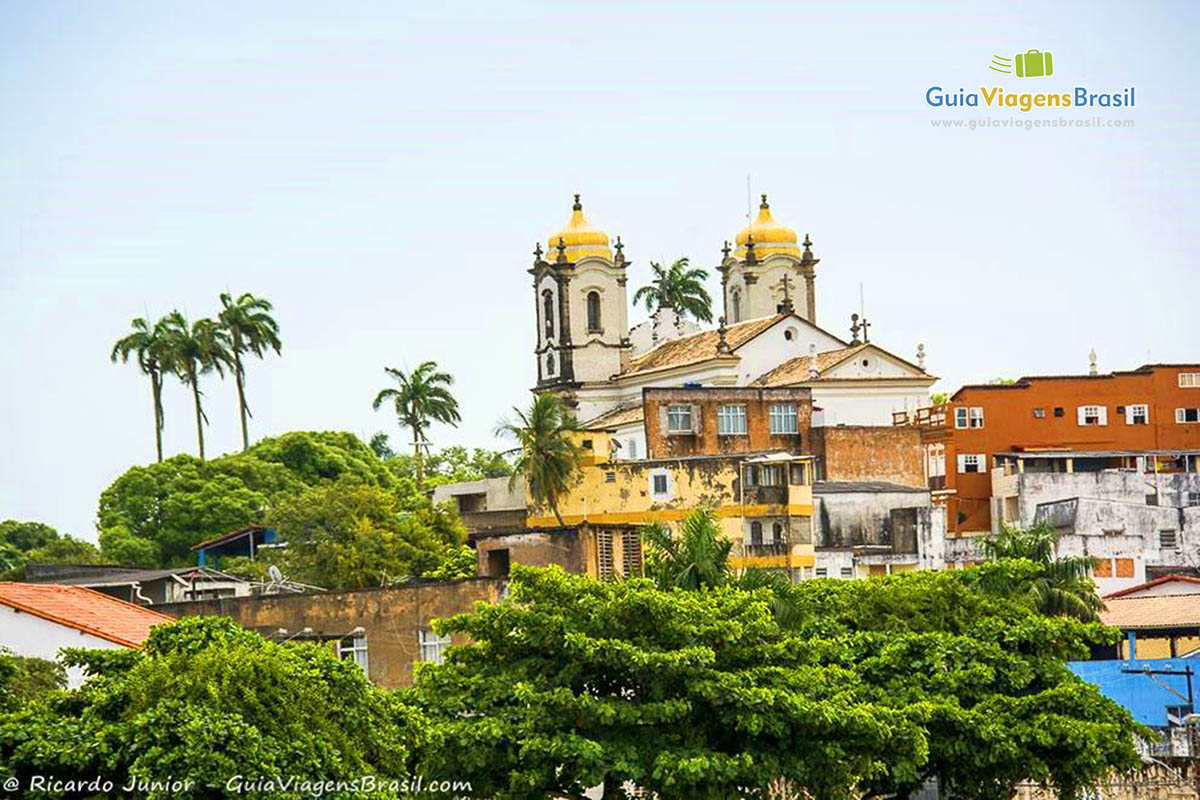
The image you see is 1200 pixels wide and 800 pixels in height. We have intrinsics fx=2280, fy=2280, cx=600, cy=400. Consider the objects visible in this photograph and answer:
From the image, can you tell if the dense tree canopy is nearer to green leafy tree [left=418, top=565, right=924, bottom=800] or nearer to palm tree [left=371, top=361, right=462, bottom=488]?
green leafy tree [left=418, top=565, right=924, bottom=800]

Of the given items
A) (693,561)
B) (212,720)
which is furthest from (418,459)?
(212,720)

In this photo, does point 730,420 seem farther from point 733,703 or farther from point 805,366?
point 733,703

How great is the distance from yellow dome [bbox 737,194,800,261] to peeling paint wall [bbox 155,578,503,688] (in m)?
46.7

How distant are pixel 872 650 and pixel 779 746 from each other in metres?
5.61

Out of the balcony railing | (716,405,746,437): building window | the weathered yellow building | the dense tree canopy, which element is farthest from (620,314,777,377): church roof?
the dense tree canopy

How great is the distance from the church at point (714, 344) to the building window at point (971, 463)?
3.12 meters

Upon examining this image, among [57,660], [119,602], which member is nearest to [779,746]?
[57,660]

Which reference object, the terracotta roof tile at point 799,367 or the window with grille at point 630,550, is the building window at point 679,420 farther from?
the window with grille at point 630,550

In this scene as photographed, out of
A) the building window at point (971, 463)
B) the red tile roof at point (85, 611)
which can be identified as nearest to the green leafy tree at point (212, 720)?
the red tile roof at point (85, 611)

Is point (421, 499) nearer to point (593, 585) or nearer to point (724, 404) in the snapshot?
point (724, 404)

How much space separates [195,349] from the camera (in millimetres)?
84312

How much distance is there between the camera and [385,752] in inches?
980

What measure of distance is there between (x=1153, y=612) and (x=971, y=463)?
2572 centimetres

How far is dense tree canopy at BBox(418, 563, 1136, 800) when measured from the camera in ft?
97.9
